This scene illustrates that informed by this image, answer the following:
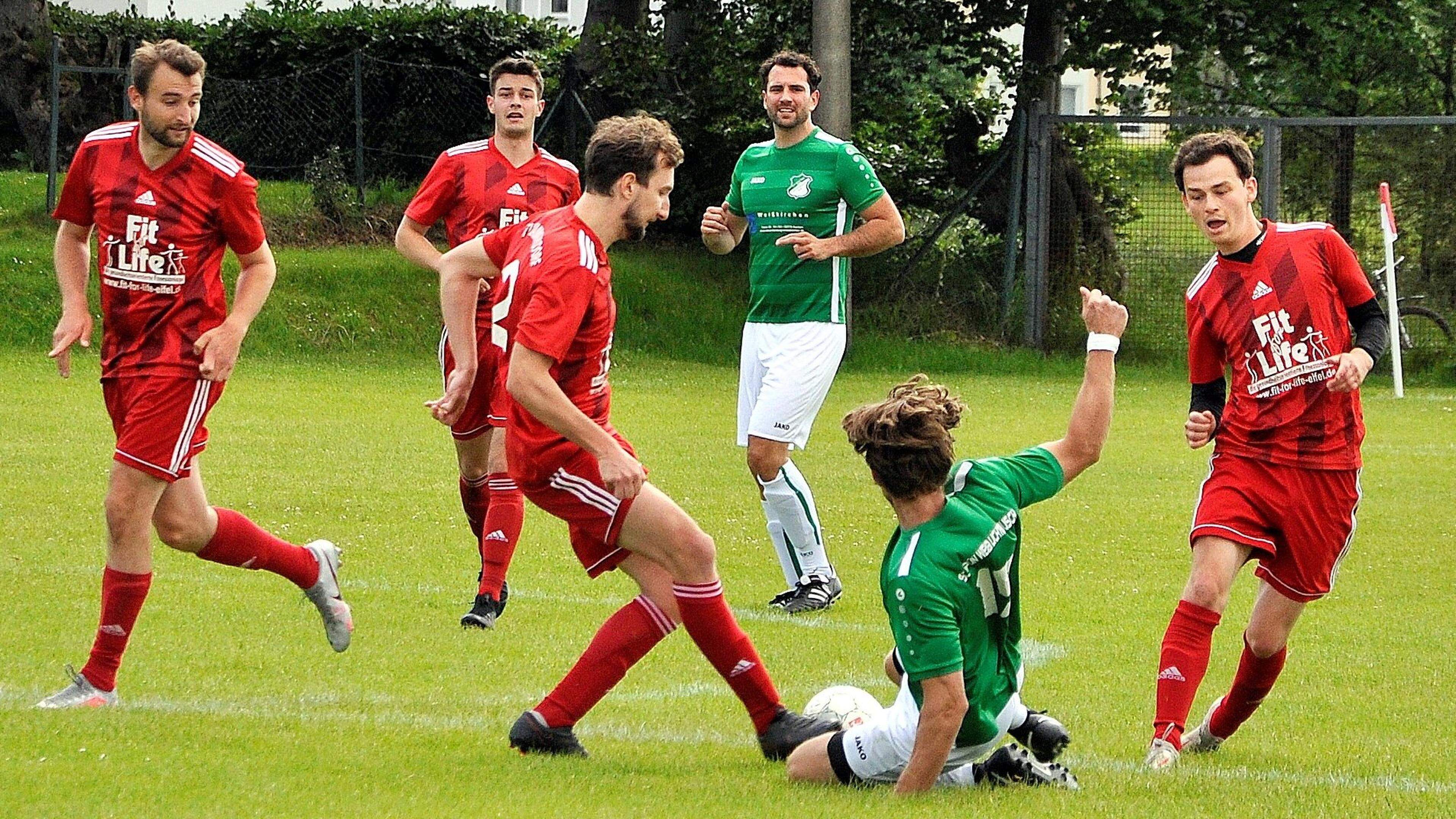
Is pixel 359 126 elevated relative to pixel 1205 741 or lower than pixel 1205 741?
elevated

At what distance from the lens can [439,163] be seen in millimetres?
8109

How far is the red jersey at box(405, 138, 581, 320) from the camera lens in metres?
8.01

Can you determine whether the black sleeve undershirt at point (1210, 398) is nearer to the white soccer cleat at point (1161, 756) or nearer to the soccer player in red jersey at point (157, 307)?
the white soccer cleat at point (1161, 756)

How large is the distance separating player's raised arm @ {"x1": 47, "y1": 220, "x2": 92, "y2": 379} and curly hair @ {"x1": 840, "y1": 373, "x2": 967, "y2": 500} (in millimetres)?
2932

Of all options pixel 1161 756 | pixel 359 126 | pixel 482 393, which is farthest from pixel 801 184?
pixel 359 126

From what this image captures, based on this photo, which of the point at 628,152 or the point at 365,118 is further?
the point at 365,118

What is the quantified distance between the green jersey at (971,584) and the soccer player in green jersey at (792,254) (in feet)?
10.8

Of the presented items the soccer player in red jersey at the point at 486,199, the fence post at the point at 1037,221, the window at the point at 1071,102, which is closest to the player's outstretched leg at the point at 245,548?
the soccer player in red jersey at the point at 486,199

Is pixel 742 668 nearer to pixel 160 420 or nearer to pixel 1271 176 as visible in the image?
pixel 160 420

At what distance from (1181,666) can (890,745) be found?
103 centimetres

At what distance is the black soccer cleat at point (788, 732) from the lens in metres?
5.04

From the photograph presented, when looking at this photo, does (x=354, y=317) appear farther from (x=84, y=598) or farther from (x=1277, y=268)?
(x=1277, y=268)

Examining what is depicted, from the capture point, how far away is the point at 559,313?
189 inches

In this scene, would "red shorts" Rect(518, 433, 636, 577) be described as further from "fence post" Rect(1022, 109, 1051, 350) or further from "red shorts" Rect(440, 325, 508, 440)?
"fence post" Rect(1022, 109, 1051, 350)
